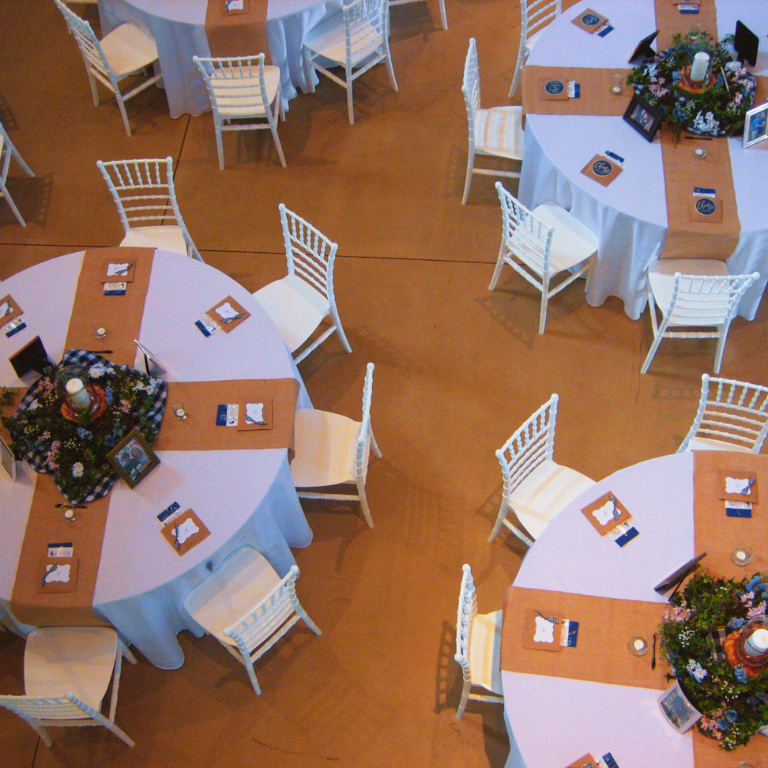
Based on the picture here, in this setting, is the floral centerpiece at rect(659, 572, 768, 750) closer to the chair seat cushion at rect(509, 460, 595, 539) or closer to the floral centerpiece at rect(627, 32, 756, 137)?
the chair seat cushion at rect(509, 460, 595, 539)

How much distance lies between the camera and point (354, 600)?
4.45 metres

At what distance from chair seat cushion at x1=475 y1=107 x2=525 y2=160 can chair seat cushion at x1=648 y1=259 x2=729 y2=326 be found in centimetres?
123

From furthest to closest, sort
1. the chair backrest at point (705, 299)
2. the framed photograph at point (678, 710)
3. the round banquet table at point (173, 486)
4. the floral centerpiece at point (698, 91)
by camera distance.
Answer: the floral centerpiece at point (698, 91)
the chair backrest at point (705, 299)
the round banquet table at point (173, 486)
the framed photograph at point (678, 710)

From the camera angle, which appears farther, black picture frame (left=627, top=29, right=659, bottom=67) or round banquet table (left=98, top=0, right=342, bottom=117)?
round banquet table (left=98, top=0, right=342, bottom=117)

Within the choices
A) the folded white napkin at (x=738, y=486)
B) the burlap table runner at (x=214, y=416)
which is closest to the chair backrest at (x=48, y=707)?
the burlap table runner at (x=214, y=416)

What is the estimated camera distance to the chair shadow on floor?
5.98 metres

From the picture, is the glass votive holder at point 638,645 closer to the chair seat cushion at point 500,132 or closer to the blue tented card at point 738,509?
the blue tented card at point 738,509

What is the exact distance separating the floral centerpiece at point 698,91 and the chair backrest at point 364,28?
1.94m

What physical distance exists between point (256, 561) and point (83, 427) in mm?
1055

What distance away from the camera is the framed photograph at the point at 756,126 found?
4598 millimetres

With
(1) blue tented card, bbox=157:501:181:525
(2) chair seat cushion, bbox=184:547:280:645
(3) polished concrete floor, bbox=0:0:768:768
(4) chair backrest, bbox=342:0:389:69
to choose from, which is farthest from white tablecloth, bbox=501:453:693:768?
(4) chair backrest, bbox=342:0:389:69

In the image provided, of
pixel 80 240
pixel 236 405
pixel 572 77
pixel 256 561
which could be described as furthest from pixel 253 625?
pixel 572 77

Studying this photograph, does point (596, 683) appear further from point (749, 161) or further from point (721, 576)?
point (749, 161)

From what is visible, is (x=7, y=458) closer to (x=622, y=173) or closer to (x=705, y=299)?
(x=622, y=173)
